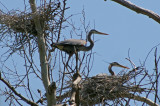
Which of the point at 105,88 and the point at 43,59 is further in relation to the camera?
the point at 105,88

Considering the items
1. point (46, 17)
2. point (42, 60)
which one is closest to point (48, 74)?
point (42, 60)

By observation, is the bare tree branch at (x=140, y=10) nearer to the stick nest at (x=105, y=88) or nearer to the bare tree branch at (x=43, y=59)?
the bare tree branch at (x=43, y=59)

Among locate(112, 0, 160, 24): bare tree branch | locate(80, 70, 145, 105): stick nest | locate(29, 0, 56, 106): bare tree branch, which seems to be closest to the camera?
locate(112, 0, 160, 24): bare tree branch

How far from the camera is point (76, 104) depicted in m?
2.71

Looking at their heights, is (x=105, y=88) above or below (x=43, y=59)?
above

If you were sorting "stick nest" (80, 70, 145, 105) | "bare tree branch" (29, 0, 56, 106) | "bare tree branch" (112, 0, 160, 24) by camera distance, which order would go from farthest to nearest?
"stick nest" (80, 70, 145, 105)
"bare tree branch" (29, 0, 56, 106)
"bare tree branch" (112, 0, 160, 24)

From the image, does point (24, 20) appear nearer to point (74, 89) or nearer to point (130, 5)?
point (130, 5)

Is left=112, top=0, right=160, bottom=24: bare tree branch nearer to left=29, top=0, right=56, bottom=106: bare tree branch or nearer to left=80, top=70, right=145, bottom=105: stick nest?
left=29, top=0, right=56, bottom=106: bare tree branch

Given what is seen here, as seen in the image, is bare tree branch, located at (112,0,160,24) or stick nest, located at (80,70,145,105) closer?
bare tree branch, located at (112,0,160,24)

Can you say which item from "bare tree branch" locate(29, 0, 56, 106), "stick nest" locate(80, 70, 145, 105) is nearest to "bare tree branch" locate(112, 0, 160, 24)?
"bare tree branch" locate(29, 0, 56, 106)

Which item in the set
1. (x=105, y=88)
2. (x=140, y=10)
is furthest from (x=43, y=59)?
(x=140, y=10)

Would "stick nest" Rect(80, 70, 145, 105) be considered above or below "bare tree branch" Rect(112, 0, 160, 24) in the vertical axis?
above

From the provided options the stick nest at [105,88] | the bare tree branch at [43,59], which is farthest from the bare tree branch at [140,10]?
the stick nest at [105,88]

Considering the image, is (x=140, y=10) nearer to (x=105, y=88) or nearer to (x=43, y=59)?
(x=43, y=59)
